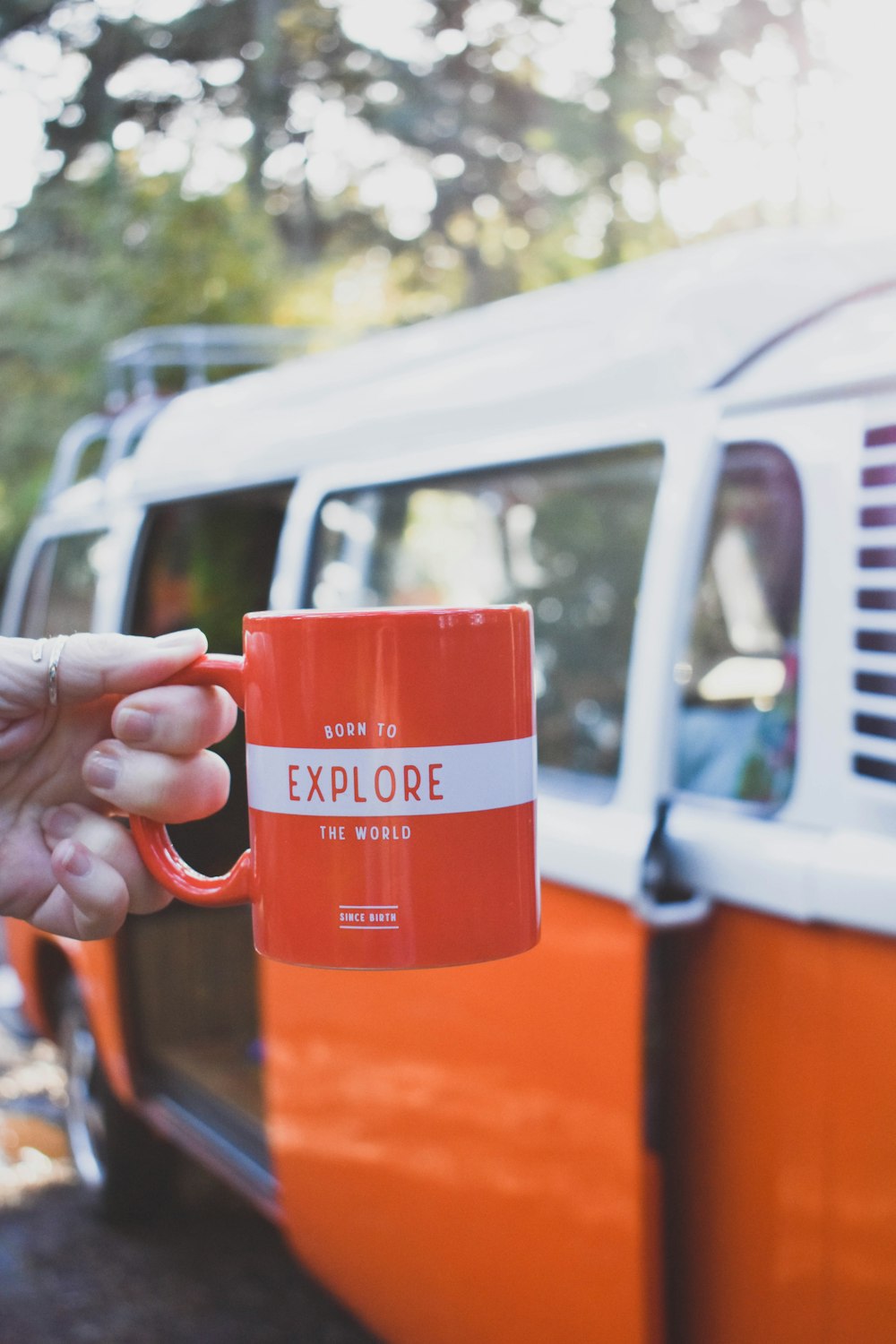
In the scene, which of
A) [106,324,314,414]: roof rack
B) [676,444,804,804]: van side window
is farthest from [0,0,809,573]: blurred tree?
[676,444,804,804]: van side window

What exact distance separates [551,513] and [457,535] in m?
0.41

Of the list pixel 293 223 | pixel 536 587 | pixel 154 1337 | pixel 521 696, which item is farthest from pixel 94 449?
pixel 521 696

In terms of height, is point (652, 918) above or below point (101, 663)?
below

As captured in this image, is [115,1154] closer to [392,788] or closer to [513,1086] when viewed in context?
[513,1086]

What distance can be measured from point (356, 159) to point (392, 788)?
318 inches

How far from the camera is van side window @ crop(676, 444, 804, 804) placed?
213 centimetres

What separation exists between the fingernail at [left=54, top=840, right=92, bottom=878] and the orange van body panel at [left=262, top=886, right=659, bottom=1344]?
3.06ft

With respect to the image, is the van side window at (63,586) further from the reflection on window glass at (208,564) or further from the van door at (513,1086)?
the van door at (513,1086)

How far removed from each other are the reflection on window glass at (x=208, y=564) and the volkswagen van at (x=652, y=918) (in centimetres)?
16

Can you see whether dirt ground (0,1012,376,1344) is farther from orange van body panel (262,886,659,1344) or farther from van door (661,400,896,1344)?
van door (661,400,896,1344)

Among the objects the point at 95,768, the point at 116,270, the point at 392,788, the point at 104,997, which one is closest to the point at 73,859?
the point at 95,768

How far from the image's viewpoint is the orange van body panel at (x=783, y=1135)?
152cm

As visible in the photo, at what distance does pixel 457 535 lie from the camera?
13.3 ft

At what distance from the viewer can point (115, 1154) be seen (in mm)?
3789
